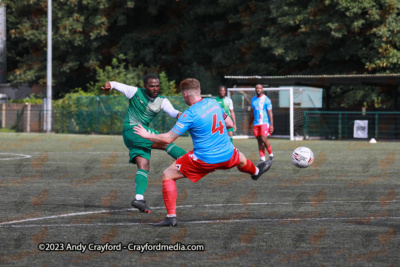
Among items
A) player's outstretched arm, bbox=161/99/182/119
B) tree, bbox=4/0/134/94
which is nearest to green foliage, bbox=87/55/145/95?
tree, bbox=4/0/134/94

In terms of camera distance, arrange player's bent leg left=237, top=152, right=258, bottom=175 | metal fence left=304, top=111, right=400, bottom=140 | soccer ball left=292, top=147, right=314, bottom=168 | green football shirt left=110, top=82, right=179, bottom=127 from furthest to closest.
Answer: metal fence left=304, top=111, right=400, bottom=140 < soccer ball left=292, top=147, right=314, bottom=168 < green football shirt left=110, top=82, right=179, bottom=127 < player's bent leg left=237, top=152, right=258, bottom=175

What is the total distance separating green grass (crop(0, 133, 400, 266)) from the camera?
6512mm

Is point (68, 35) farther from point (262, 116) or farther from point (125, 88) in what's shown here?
point (125, 88)

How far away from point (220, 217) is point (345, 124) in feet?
90.8

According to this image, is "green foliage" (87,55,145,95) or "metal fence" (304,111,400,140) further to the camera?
"green foliage" (87,55,145,95)

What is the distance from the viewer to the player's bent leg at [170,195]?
8.30m

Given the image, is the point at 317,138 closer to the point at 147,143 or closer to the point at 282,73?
the point at 282,73

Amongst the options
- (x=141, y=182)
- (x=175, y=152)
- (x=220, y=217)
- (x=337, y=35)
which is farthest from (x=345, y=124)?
(x=220, y=217)

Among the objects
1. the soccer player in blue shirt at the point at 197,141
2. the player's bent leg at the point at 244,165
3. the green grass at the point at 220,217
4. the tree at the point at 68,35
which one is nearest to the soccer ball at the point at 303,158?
the green grass at the point at 220,217

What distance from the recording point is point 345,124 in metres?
35.8

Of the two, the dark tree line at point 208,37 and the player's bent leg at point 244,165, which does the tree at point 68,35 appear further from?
the player's bent leg at point 244,165

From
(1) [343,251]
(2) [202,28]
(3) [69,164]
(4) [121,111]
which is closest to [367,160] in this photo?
(3) [69,164]

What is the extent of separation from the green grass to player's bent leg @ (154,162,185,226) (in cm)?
22

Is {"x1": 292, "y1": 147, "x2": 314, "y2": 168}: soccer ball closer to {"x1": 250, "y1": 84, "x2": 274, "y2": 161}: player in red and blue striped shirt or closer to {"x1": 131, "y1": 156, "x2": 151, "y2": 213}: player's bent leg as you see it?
{"x1": 131, "y1": 156, "x2": 151, "y2": 213}: player's bent leg
